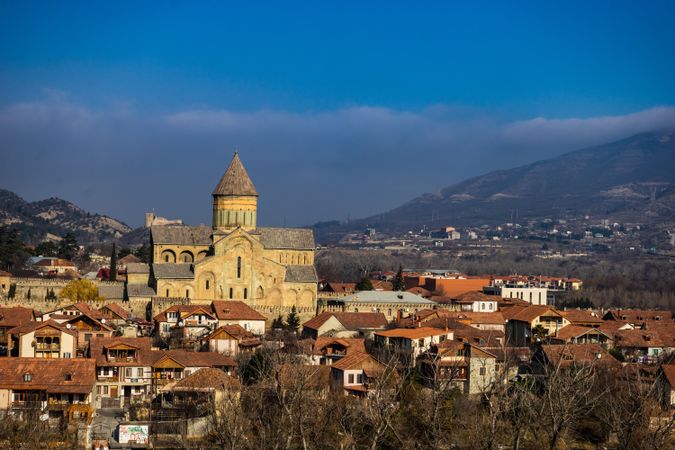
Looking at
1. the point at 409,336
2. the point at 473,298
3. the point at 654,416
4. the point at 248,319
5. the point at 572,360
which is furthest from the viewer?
the point at 473,298

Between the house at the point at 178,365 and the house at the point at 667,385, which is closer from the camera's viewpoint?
the house at the point at 667,385

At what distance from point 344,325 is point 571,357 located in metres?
15.7

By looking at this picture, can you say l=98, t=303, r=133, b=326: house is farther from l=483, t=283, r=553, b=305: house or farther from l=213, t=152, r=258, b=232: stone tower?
l=483, t=283, r=553, b=305: house

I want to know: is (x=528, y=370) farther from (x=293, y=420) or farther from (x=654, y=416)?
(x=293, y=420)

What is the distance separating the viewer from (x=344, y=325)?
6350 cm

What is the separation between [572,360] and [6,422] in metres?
23.7

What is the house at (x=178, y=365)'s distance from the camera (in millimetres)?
49969

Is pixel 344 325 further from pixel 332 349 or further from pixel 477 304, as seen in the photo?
pixel 477 304

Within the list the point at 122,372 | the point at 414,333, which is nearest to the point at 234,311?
the point at 414,333

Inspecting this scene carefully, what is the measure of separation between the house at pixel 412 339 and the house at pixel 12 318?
18125 millimetres

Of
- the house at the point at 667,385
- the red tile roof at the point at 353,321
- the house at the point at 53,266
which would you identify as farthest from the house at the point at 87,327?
the house at the point at 53,266

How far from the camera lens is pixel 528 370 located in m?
52.5

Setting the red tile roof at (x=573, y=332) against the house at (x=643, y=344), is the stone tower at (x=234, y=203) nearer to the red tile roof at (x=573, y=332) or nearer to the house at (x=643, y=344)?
the red tile roof at (x=573, y=332)

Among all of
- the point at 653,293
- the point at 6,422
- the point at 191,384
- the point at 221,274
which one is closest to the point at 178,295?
the point at 221,274
